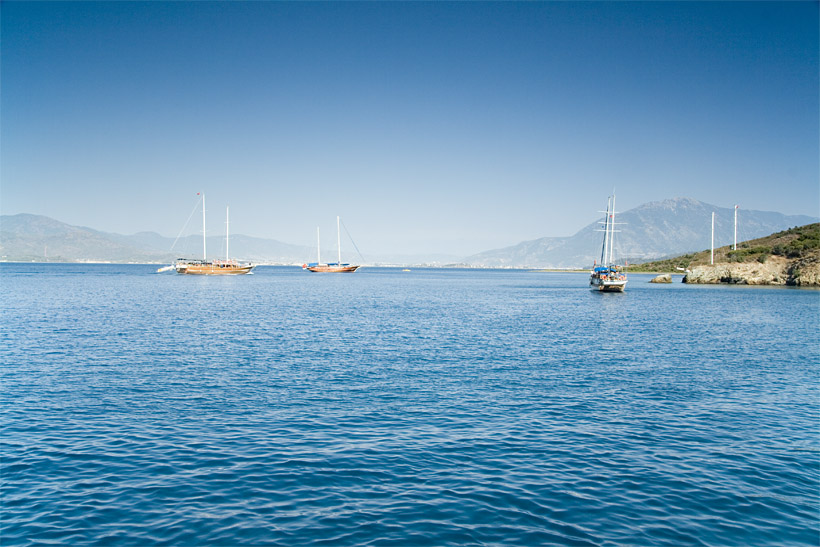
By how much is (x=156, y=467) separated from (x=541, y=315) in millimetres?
51624

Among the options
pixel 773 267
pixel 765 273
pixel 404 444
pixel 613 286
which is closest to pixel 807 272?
pixel 773 267

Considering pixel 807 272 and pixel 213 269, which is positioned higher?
pixel 807 272

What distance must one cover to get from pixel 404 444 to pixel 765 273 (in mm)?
145586

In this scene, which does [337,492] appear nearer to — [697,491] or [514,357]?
[697,491]

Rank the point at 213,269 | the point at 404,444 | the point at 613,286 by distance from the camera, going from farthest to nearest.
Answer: the point at 213,269 → the point at 613,286 → the point at 404,444

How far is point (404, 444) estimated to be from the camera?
1694 cm

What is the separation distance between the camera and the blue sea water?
12008mm

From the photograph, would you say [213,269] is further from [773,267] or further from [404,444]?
[404,444]

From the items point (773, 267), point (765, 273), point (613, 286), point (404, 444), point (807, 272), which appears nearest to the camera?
point (404, 444)

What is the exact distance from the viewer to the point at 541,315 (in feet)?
203

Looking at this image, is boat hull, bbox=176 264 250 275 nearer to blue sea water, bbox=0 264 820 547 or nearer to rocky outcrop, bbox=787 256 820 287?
blue sea water, bbox=0 264 820 547

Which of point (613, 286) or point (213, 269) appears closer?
point (613, 286)

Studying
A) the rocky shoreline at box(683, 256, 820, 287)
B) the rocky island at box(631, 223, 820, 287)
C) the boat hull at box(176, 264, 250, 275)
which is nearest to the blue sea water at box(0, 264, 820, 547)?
the rocky shoreline at box(683, 256, 820, 287)

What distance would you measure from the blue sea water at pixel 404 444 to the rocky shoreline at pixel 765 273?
106623 millimetres
